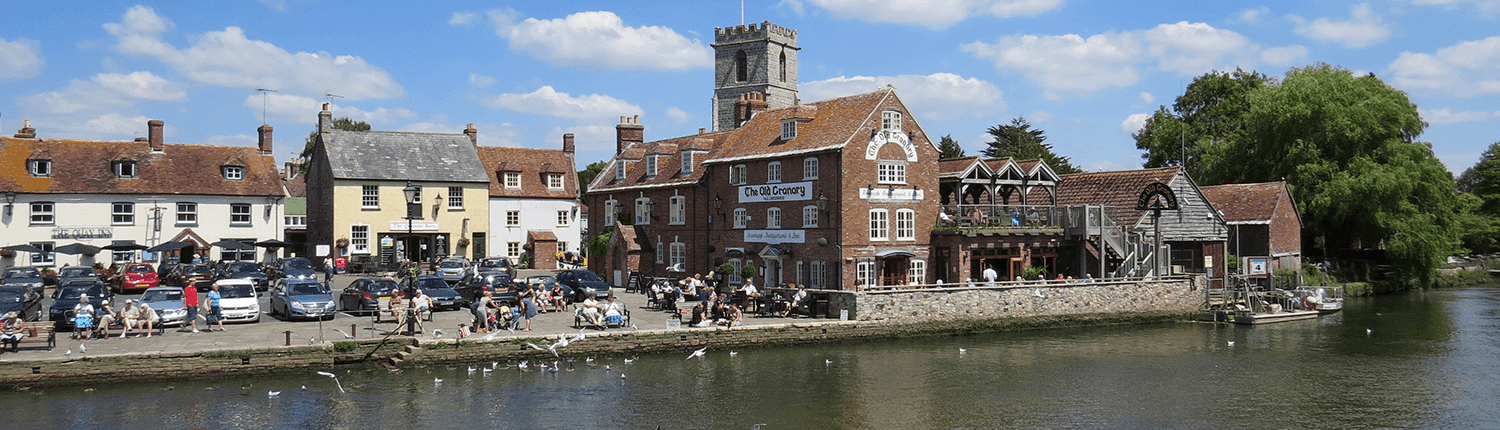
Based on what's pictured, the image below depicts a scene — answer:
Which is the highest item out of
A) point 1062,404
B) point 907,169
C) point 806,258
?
point 907,169

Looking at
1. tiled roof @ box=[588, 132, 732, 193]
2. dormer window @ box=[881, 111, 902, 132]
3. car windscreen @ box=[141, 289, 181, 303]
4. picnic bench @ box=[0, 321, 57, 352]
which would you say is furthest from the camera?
tiled roof @ box=[588, 132, 732, 193]

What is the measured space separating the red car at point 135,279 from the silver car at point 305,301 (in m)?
11.6

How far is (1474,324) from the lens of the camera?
39.6 metres

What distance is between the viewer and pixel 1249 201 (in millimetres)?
51094

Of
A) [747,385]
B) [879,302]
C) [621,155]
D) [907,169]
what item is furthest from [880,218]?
[621,155]

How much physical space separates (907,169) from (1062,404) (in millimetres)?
17171

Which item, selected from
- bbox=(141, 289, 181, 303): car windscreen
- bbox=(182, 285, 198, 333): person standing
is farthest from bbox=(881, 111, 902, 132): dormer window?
bbox=(141, 289, 181, 303): car windscreen

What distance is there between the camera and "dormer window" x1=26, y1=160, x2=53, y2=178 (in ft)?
169

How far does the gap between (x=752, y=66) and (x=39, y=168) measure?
5327 centimetres

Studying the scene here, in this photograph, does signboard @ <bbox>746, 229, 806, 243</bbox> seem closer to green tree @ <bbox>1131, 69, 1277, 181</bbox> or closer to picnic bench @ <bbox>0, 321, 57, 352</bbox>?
picnic bench @ <bbox>0, 321, 57, 352</bbox>

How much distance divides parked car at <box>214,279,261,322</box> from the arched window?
208ft

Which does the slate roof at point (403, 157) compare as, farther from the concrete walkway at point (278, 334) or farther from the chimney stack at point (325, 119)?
the concrete walkway at point (278, 334)

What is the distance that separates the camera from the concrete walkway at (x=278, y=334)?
25.1m

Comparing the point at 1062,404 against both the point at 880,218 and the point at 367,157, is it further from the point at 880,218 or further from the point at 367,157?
the point at 367,157
